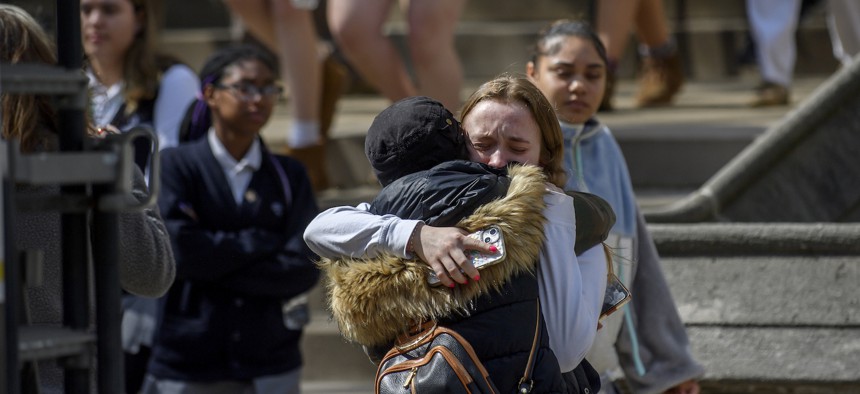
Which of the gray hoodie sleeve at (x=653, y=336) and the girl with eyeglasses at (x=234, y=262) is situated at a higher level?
the gray hoodie sleeve at (x=653, y=336)

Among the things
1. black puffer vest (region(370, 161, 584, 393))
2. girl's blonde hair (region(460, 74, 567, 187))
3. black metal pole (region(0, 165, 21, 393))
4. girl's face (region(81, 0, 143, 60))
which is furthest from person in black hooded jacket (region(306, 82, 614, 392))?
girl's face (region(81, 0, 143, 60))

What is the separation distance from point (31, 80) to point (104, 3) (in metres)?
3.26

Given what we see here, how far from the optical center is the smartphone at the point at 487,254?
274 centimetres

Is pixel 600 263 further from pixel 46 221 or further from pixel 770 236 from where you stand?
pixel 770 236

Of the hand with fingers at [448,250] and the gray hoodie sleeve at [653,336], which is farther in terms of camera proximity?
the gray hoodie sleeve at [653,336]

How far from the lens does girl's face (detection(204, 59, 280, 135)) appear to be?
197 inches

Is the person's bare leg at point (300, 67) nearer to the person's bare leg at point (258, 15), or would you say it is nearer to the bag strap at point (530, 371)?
the person's bare leg at point (258, 15)

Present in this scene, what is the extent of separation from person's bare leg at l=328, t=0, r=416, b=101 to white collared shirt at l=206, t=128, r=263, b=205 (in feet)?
4.18

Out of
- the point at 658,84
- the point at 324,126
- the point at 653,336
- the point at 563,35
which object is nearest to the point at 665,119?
the point at 658,84

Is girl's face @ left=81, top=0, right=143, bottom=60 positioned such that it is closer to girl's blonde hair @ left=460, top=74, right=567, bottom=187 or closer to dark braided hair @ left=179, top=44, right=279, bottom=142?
dark braided hair @ left=179, top=44, right=279, bottom=142

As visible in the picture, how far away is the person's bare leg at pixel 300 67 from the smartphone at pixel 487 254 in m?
3.67

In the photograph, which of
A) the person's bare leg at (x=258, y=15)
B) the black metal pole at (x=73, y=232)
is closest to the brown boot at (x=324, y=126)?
the person's bare leg at (x=258, y=15)

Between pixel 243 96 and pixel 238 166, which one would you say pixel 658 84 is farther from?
pixel 238 166

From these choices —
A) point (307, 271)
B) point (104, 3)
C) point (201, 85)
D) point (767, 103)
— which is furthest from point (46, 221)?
point (767, 103)
